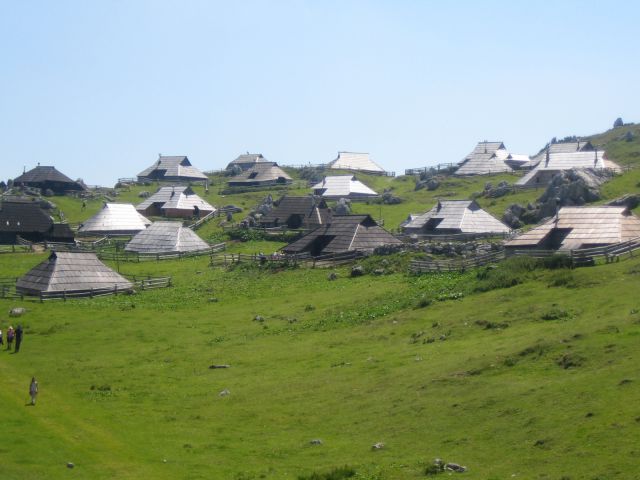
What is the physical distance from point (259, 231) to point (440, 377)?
64041mm

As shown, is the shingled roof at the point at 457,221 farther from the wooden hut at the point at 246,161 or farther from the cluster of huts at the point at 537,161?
the wooden hut at the point at 246,161

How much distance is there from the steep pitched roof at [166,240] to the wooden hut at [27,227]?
8.94 m

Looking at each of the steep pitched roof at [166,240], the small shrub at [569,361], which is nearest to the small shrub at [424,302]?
the small shrub at [569,361]

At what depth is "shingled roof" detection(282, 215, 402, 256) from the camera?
254 feet

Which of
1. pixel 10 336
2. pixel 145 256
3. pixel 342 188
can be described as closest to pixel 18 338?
pixel 10 336

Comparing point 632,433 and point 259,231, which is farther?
point 259,231

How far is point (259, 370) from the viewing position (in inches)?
1716

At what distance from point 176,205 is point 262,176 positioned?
92.6ft

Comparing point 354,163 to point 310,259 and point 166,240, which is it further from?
point 310,259

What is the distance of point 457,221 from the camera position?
8612 centimetres

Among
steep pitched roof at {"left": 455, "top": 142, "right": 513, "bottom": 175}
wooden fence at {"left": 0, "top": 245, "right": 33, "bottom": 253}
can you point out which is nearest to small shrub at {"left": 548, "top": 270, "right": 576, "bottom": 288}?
wooden fence at {"left": 0, "top": 245, "right": 33, "bottom": 253}

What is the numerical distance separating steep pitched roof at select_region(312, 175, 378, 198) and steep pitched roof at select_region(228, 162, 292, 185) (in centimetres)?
1602

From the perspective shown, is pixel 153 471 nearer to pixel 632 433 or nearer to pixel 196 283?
pixel 632 433

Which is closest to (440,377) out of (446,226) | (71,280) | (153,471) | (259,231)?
(153,471)
